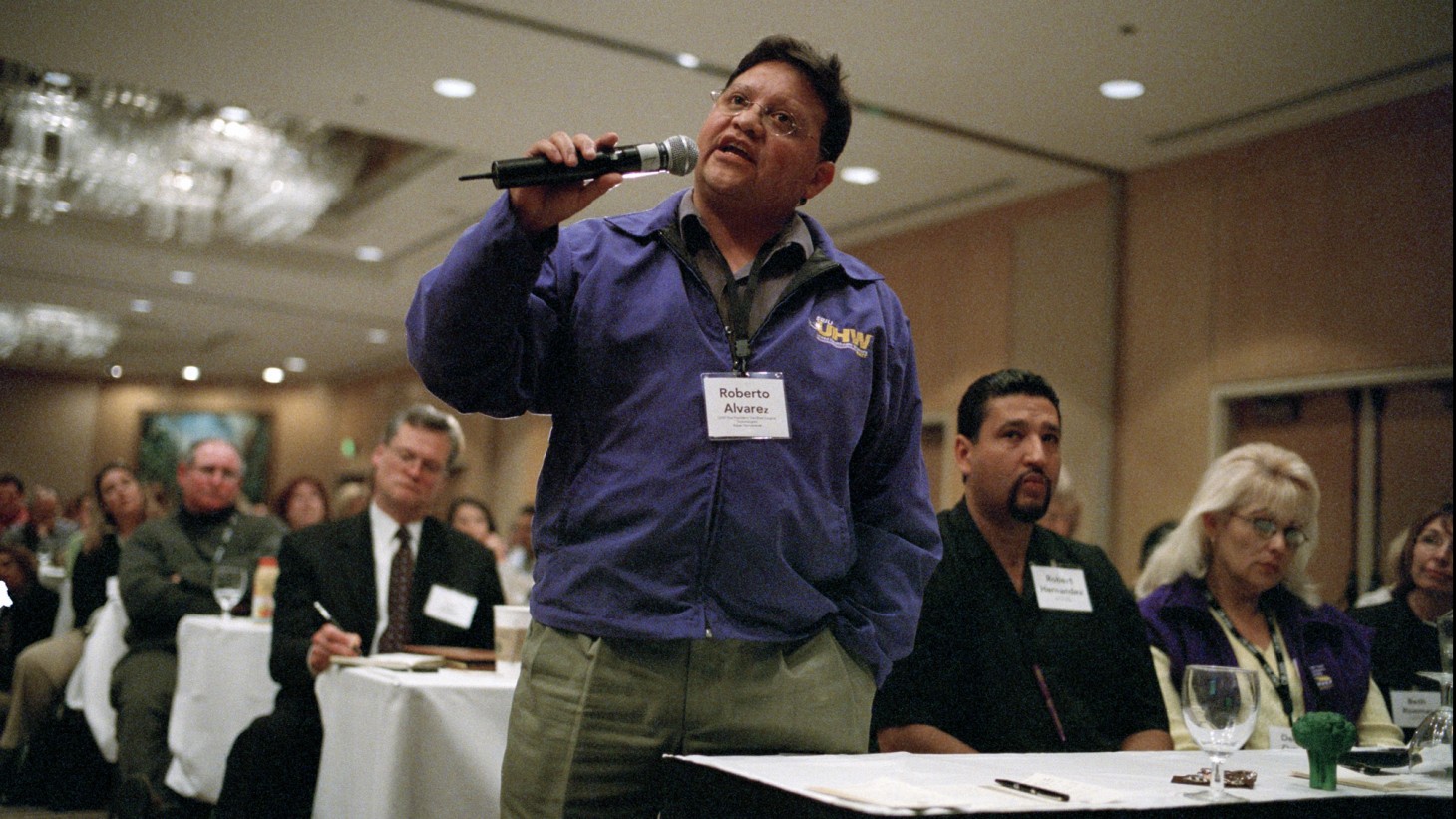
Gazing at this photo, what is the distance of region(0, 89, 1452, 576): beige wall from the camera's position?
5621 millimetres

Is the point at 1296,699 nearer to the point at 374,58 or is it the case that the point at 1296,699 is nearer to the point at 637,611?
the point at 637,611

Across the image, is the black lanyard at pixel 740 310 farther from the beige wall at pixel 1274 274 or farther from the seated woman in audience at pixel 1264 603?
the beige wall at pixel 1274 274

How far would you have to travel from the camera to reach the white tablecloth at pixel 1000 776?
4.09ft

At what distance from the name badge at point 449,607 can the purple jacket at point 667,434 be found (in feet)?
5.93

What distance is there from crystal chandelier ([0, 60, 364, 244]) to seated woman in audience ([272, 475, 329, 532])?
189 cm

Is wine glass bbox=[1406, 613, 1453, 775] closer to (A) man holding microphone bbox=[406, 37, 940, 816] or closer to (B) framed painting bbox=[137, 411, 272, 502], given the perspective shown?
(A) man holding microphone bbox=[406, 37, 940, 816]

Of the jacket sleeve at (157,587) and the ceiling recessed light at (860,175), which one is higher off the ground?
the ceiling recessed light at (860,175)

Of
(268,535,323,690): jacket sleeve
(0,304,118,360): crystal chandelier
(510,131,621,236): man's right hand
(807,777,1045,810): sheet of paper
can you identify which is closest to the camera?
(807,777,1045,810): sheet of paper

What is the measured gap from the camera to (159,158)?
281 inches

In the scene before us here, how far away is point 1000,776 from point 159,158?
6976mm

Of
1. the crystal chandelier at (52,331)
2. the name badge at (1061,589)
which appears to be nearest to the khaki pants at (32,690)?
the name badge at (1061,589)

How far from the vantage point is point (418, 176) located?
303 inches

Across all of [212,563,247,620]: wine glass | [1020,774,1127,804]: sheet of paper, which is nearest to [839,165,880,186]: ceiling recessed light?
[212,563,247,620]: wine glass

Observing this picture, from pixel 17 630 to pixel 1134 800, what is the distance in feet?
16.4
